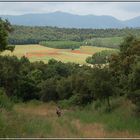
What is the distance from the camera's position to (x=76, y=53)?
354 feet

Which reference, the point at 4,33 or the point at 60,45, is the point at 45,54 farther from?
the point at 4,33

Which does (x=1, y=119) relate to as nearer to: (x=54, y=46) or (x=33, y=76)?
(x=33, y=76)

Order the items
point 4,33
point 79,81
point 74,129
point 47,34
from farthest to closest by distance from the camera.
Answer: point 47,34 → point 79,81 → point 4,33 → point 74,129

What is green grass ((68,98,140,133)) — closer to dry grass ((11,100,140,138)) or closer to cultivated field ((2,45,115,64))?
dry grass ((11,100,140,138))

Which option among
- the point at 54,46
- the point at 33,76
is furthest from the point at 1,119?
the point at 54,46

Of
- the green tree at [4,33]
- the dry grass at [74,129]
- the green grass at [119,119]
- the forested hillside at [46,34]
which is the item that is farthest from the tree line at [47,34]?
the dry grass at [74,129]

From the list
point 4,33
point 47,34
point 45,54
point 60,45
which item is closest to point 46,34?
point 47,34

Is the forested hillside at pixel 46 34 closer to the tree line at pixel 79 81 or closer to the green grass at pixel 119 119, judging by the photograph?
the tree line at pixel 79 81

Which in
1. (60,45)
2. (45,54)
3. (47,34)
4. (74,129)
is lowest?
(45,54)

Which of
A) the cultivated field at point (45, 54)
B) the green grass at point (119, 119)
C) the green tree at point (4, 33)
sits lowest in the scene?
the cultivated field at point (45, 54)

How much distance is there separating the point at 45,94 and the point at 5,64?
8353mm

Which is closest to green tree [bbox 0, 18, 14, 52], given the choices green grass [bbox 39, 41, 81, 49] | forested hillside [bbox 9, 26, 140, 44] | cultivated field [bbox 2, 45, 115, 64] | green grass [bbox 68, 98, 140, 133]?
green grass [bbox 68, 98, 140, 133]

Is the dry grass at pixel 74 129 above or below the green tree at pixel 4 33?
below

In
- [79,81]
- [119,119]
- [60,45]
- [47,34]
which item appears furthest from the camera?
[47,34]
